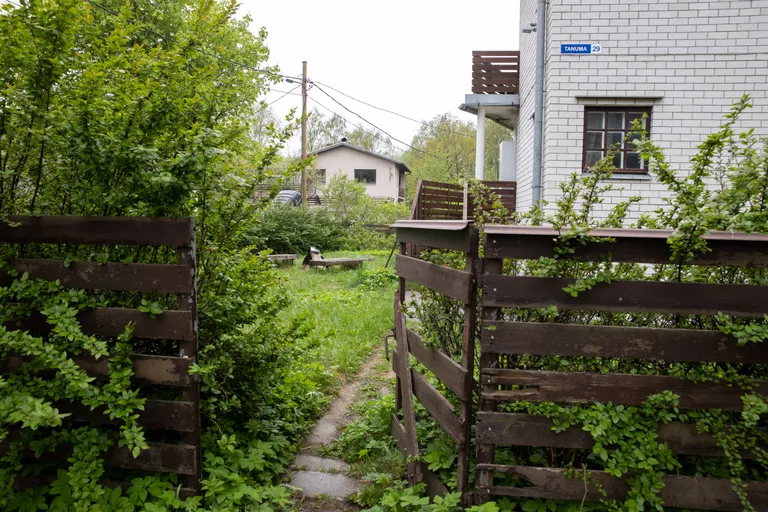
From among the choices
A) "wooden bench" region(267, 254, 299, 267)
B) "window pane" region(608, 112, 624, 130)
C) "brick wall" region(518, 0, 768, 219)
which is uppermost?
"brick wall" region(518, 0, 768, 219)

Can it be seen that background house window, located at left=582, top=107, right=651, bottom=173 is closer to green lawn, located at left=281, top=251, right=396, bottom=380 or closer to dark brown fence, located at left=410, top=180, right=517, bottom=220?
dark brown fence, located at left=410, top=180, right=517, bottom=220

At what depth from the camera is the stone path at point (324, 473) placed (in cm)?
322

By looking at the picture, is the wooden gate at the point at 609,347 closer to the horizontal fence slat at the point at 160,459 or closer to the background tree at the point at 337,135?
the horizontal fence slat at the point at 160,459

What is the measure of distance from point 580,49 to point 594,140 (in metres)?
1.36

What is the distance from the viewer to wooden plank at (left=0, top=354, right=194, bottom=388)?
9.45 ft

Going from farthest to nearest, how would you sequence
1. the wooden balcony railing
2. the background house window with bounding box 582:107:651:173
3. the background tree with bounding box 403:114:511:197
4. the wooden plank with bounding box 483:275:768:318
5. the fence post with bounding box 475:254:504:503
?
the background tree with bounding box 403:114:511:197
the wooden balcony railing
the background house window with bounding box 582:107:651:173
the fence post with bounding box 475:254:504:503
the wooden plank with bounding box 483:275:768:318

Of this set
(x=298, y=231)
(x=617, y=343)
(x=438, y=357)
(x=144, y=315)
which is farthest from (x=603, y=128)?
(x=298, y=231)

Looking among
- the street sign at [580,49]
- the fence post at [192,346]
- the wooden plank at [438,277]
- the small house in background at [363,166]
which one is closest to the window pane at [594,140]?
the street sign at [580,49]

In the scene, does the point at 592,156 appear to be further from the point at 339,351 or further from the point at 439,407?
the point at 439,407

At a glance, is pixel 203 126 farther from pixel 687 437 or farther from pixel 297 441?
pixel 687 437

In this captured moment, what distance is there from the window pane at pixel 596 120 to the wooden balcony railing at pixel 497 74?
325 cm

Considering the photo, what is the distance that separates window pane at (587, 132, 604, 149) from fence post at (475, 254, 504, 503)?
631cm

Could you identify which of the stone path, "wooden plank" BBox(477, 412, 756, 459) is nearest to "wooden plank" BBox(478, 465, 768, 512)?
"wooden plank" BBox(477, 412, 756, 459)

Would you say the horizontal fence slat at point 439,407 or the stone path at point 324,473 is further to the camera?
the stone path at point 324,473
